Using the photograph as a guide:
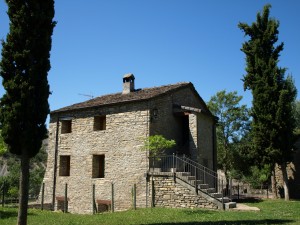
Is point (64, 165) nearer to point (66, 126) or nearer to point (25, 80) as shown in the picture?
point (66, 126)

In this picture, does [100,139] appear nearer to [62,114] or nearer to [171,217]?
[62,114]

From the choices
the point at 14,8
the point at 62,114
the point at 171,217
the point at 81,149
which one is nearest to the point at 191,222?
the point at 171,217

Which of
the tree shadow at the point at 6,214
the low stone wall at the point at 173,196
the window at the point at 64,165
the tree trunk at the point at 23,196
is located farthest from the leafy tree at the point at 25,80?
the window at the point at 64,165

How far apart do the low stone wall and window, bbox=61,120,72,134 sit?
7756mm

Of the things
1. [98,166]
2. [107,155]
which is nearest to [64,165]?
[98,166]

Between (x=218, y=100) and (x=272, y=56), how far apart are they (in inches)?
542

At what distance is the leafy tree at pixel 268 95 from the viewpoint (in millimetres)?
21406

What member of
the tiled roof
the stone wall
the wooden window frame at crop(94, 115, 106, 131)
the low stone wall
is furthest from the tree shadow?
the tiled roof

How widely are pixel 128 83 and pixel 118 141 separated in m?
5.04

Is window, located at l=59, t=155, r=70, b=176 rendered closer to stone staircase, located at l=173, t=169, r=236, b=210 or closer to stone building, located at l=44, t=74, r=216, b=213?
stone building, located at l=44, t=74, r=216, b=213

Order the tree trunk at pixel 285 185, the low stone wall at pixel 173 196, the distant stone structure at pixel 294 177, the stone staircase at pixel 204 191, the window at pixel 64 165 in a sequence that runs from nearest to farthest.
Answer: the stone staircase at pixel 204 191, the low stone wall at pixel 173 196, the window at pixel 64 165, the tree trunk at pixel 285 185, the distant stone structure at pixel 294 177

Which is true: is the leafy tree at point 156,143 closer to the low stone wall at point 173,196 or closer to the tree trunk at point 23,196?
the low stone wall at point 173,196

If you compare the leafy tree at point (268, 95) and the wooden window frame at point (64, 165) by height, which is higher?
the leafy tree at point (268, 95)

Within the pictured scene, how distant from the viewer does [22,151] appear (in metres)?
10.4
